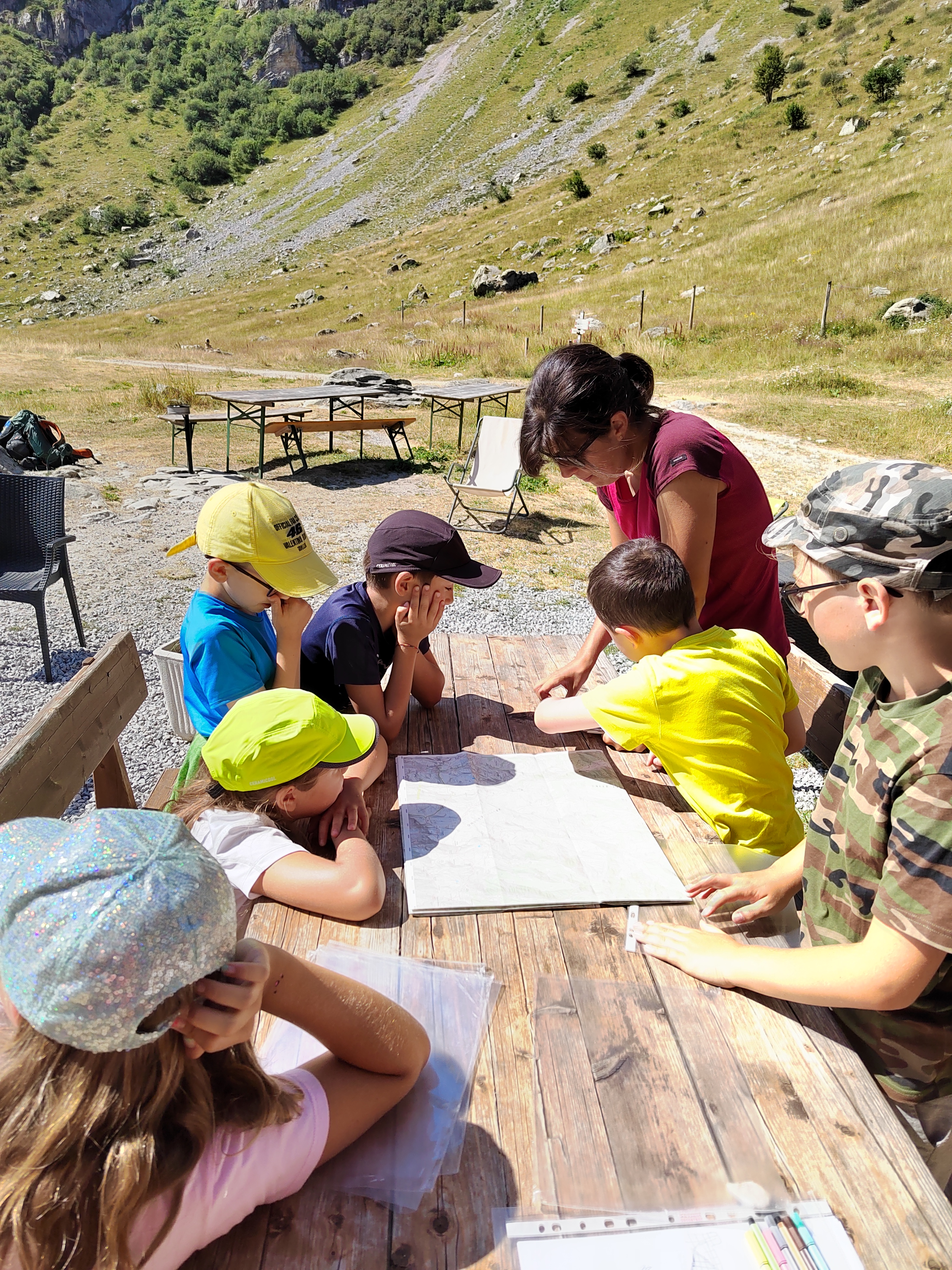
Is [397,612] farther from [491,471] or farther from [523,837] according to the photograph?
[491,471]

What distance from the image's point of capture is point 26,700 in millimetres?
4996

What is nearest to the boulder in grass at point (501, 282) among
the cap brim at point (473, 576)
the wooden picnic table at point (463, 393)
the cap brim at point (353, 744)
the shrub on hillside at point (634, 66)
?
the wooden picnic table at point (463, 393)

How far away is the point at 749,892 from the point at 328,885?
89 cm

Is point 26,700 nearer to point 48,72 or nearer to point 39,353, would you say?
point 39,353

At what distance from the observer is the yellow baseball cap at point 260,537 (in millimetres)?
2348

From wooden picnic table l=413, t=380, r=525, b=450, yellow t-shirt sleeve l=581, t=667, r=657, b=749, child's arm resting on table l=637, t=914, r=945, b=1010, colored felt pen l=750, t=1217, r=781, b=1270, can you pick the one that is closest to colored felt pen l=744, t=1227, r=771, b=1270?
colored felt pen l=750, t=1217, r=781, b=1270

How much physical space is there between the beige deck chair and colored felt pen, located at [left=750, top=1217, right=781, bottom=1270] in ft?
26.2

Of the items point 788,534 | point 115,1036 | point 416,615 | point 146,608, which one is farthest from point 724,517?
point 146,608

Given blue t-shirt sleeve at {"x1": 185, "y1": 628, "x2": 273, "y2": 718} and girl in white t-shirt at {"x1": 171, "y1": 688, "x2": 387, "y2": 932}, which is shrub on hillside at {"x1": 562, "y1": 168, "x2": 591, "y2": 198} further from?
girl in white t-shirt at {"x1": 171, "y1": 688, "x2": 387, "y2": 932}

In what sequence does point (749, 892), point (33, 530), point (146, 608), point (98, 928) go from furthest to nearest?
point (146, 608)
point (33, 530)
point (749, 892)
point (98, 928)

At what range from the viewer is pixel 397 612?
244 cm

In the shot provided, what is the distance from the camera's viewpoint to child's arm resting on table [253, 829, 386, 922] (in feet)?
5.15

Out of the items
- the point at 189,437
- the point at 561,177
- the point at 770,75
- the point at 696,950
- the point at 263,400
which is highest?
the point at 770,75

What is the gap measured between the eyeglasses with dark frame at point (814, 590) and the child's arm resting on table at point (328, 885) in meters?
1.00
